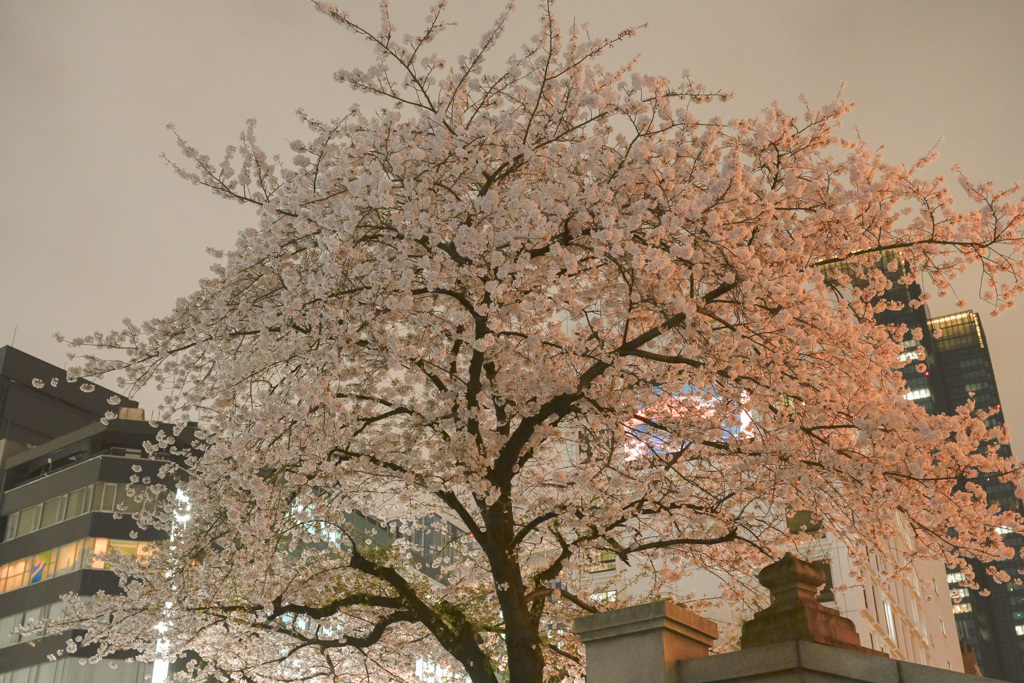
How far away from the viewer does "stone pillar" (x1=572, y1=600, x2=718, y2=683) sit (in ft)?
30.7

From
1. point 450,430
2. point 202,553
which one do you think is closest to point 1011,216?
point 450,430

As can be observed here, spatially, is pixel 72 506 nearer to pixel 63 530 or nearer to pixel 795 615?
pixel 63 530

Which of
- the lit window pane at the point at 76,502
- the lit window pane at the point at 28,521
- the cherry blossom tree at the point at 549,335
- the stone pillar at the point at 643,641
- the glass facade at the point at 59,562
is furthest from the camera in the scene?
the lit window pane at the point at 28,521

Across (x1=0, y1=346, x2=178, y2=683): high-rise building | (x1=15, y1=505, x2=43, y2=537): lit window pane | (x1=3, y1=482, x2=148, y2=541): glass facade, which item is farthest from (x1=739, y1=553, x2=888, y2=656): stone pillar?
(x1=15, y1=505, x2=43, y2=537): lit window pane

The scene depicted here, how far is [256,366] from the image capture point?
13.5m

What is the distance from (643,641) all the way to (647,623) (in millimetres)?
221

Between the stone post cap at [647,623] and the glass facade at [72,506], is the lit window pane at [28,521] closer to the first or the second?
the glass facade at [72,506]

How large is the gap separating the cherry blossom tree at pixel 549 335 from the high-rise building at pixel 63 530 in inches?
1517

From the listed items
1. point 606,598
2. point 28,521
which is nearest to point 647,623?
point 606,598

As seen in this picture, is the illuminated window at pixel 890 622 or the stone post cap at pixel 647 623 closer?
the stone post cap at pixel 647 623

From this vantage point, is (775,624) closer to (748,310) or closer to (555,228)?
(748,310)

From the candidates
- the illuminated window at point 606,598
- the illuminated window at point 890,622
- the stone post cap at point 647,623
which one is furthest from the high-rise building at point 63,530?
the stone post cap at point 647,623

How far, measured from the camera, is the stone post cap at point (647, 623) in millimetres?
→ 9375

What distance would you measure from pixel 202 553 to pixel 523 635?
19.2ft
